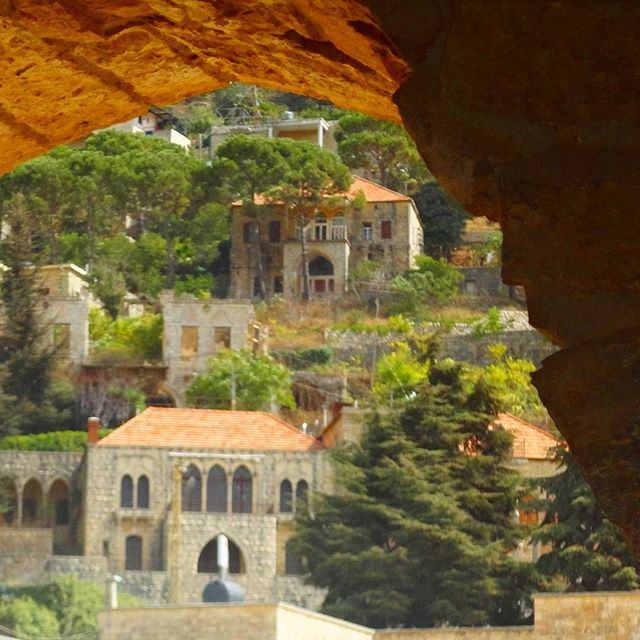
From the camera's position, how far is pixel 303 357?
238ft

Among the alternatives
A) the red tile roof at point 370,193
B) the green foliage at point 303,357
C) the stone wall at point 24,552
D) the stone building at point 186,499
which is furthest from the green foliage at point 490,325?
the stone wall at point 24,552

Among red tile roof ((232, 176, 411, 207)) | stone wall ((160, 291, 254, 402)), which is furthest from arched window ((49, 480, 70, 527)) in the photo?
red tile roof ((232, 176, 411, 207))

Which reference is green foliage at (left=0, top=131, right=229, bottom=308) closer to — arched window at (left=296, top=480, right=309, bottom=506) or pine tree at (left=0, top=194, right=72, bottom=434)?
pine tree at (left=0, top=194, right=72, bottom=434)

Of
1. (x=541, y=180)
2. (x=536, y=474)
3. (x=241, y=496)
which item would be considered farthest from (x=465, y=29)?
(x=241, y=496)

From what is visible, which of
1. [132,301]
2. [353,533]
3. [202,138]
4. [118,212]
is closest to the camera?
[353,533]

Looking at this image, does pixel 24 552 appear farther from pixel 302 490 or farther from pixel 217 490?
pixel 302 490

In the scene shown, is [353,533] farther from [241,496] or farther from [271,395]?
[271,395]

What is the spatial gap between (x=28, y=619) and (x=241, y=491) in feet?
51.3

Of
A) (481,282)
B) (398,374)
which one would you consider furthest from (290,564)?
(481,282)

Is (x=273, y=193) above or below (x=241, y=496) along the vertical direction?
above

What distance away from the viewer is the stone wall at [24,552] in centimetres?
5644

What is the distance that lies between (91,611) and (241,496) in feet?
43.2

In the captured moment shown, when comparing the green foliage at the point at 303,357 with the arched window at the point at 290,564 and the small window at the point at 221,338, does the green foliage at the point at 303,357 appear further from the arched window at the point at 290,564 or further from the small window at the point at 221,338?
the arched window at the point at 290,564

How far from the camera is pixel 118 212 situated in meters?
84.0
